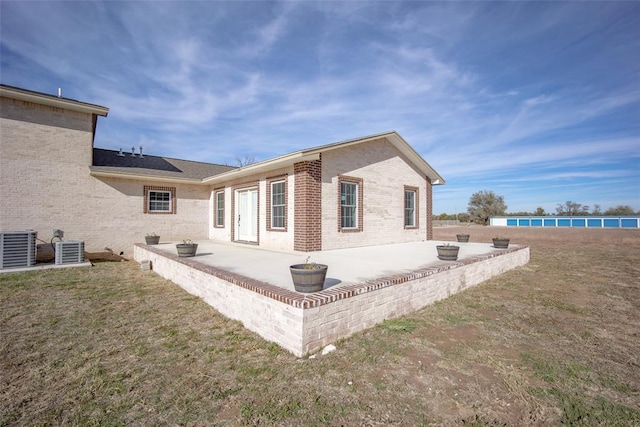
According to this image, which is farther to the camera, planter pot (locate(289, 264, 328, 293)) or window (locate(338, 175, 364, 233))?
window (locate(338, 175, 364, 233))

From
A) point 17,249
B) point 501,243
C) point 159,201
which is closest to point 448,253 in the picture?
point 501,243

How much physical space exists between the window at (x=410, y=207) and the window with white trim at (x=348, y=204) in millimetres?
3400

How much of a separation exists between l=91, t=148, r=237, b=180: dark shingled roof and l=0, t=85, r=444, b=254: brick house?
89 millimetres

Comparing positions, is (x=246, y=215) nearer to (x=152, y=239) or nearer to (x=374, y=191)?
(x=152, y=239)

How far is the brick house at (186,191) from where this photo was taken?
31.8 feet

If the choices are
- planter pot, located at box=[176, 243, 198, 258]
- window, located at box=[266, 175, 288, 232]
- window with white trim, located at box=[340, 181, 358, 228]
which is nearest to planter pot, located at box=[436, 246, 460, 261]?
window with white trim, located at box=[340, 181, 358, 228]

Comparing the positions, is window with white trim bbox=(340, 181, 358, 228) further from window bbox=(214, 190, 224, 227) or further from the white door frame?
window bbox=(214, 190, 224, 227)

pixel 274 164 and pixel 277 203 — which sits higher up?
pixel 274 164

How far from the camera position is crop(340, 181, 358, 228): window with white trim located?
10.2 meters

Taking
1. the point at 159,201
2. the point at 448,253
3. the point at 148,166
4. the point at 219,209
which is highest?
the point at 148,166

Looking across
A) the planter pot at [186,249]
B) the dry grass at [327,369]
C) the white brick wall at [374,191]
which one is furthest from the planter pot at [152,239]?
the white brick wall at [374,191]

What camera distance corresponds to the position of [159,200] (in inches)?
528

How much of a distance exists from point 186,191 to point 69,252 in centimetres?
530

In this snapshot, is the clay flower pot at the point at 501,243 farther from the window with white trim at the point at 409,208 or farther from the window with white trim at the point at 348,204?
the window with white trim at the point at 348,204
